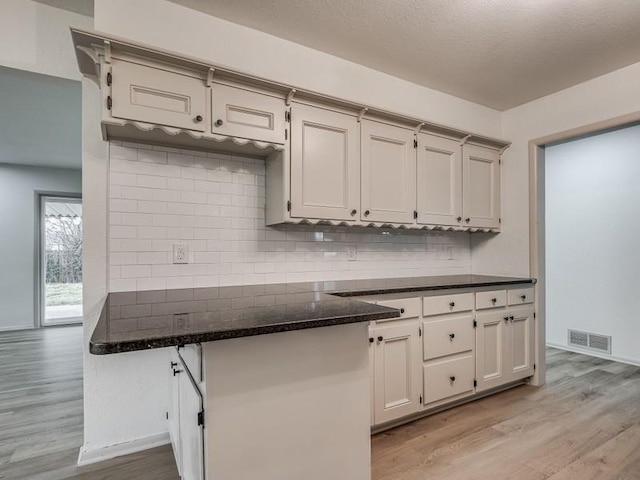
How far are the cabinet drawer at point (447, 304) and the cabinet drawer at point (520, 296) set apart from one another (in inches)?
20.7

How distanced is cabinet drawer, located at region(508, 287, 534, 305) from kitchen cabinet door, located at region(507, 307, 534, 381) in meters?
0.06

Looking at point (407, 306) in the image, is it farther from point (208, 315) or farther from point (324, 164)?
point (208, 315)

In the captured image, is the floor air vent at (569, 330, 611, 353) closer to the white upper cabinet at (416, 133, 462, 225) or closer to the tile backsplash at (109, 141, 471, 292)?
the white upper cabinet at (416, 133, 462, 225)

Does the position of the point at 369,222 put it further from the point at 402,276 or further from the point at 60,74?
the point at 60,74

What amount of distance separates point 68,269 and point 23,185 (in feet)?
4.77

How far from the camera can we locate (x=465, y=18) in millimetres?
2135

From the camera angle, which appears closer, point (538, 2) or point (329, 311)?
point (329, 311)

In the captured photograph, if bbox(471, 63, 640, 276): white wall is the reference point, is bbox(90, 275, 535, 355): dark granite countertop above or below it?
below

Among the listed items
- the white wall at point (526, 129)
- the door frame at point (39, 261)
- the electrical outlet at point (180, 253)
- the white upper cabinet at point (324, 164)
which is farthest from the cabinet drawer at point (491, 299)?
the door frame at point (39, 261)

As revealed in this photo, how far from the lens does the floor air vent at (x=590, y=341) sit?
3725 millimetres

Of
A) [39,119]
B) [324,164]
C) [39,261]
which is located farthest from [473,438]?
[39,261]

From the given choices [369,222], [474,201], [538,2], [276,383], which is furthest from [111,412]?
[538,2]

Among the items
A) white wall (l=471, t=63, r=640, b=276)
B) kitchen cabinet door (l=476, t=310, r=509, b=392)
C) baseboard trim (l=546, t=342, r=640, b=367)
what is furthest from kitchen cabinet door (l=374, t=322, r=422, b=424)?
baseboard trim (l=546, t=342, r=640, b=367)

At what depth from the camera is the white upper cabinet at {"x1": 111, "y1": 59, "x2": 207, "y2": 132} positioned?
1.68 m
